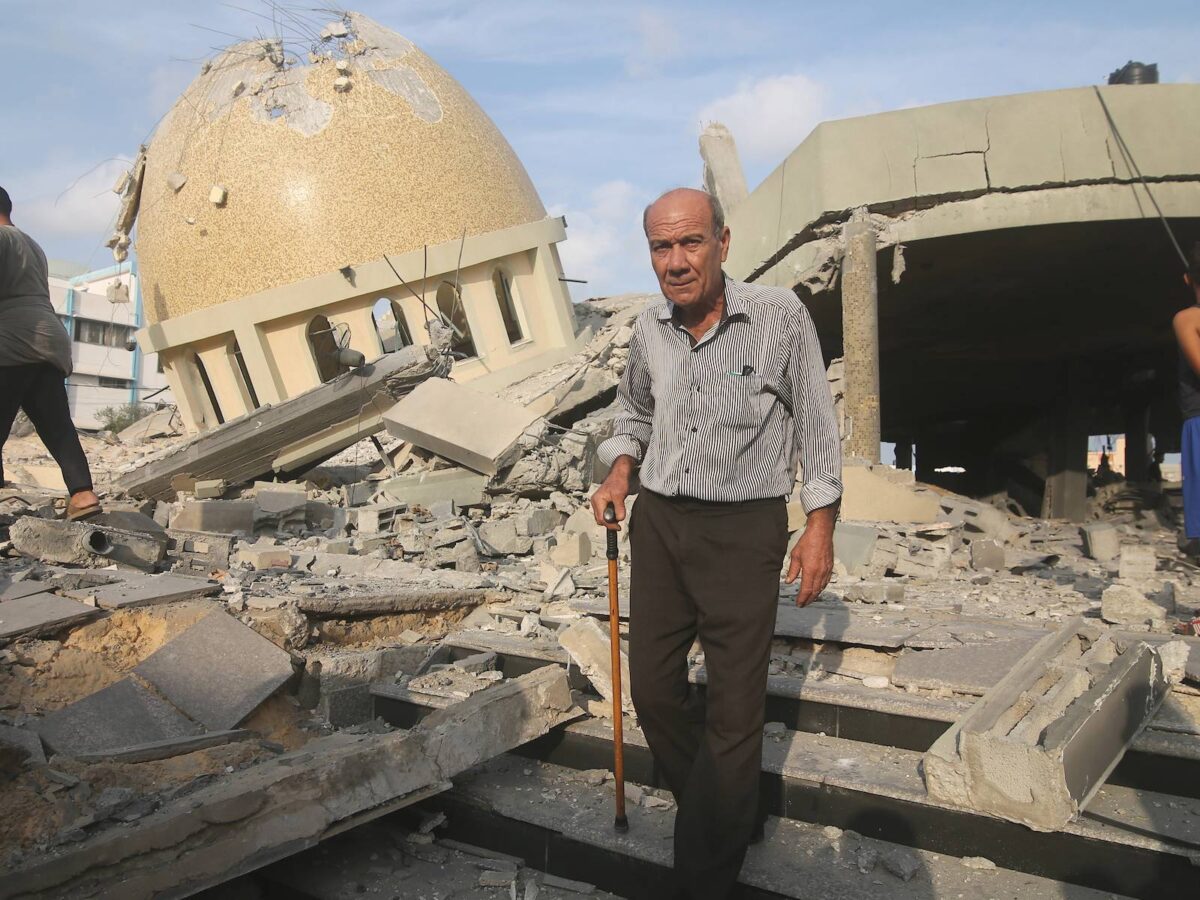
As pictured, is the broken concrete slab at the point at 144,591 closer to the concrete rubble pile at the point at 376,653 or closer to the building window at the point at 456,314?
the concrete rubble pile at the point at 376,653

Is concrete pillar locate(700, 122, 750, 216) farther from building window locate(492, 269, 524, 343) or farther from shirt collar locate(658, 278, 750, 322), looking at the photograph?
shirt collar locate(658, 278, 750, 322)

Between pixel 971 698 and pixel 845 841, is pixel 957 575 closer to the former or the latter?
pixel 971 698

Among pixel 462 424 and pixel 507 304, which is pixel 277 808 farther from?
pixel 507 304

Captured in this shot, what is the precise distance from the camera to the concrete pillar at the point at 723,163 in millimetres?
12258

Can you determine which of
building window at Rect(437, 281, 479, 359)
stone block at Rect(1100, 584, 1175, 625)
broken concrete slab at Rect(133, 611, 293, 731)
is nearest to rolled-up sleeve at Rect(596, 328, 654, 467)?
broken concrete slab at Rect(133, 611, 293, 731)

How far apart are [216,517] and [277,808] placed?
23.5 feet

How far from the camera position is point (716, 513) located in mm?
2449

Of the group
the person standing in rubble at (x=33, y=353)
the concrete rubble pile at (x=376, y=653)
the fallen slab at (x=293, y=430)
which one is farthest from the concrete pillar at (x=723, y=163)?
the person standing in rubble at (x=33, y=353)

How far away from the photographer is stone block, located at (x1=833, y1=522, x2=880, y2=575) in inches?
262

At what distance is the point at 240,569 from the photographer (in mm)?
6004

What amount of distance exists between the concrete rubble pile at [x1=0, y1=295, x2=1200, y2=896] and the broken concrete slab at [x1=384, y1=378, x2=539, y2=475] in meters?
3.13

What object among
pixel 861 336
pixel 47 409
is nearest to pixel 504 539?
pixel 861 336

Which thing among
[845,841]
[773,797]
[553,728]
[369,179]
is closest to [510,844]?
[553,728]

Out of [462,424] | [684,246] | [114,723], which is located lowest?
[114,723]
